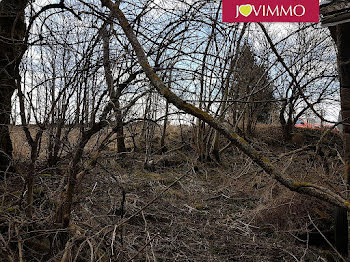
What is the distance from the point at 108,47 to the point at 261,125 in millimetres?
10307

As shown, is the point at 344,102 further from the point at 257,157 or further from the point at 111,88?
the point at 111,88

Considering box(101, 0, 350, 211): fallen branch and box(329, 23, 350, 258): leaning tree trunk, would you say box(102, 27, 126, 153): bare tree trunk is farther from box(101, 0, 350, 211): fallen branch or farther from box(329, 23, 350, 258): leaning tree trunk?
box(329, 23, 350, 258): leaning tree trunk

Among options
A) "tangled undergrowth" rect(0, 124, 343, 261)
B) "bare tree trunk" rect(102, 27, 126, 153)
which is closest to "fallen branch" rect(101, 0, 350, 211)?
"bare tree trunk" rect(102, 27, 126, 153)

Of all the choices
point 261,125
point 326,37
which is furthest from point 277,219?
point 261,125

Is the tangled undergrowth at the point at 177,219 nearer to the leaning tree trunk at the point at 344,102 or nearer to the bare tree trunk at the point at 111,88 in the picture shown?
the leaning tree trunk at the point at 344,102

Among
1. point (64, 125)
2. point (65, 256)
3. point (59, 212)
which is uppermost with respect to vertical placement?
point (64, 125)

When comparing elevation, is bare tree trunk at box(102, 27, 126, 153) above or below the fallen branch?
above

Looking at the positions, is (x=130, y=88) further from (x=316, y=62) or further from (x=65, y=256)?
(x=316, y=62)

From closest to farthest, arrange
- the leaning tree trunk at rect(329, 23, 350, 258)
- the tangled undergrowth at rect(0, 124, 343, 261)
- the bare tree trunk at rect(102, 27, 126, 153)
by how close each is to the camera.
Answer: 1. the bare tree trunk at rect(102, 27, 126, 153)
2. the tangled undergrowth at rect(0, 124, 343, 261)
3. the leaning tree trunk at rect(329, 23, 350, 258)

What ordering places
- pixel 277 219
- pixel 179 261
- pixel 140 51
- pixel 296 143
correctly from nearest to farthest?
pixel 140 51 → pixel 179 261 → pixel 277 219 → pixel 296 143

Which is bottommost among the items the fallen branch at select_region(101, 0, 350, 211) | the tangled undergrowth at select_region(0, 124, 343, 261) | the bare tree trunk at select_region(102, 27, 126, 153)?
the tangled undergrowth at select_region(0, 124, 343, 261)

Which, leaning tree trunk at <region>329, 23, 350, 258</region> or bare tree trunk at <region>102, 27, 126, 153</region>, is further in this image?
leaning tree trunk at <region>329, 23, 350, 258</region>

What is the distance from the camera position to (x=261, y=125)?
13117mm

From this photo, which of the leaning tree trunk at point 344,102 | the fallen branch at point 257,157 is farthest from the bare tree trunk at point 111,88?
the leaning tree trunk at point 344,102
